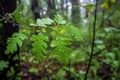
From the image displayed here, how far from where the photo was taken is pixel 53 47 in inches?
165

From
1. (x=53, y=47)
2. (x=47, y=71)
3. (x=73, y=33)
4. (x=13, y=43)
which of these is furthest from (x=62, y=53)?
(x=47, y=71)

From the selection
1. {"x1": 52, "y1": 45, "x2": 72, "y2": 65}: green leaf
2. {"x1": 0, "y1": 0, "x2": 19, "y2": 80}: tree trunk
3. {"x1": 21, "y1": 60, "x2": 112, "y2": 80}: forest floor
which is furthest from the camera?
{"x1": 21, "y1": 60, "x2": 112, "y2": 80}: forest floor

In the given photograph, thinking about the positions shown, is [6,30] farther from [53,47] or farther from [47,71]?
[47,71]

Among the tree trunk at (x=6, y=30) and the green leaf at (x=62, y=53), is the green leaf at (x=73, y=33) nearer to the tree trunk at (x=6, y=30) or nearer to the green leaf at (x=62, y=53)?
the green leaf at (x=62, y=53)

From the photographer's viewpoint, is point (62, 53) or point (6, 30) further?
point (6, 30)

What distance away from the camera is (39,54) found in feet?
5.90

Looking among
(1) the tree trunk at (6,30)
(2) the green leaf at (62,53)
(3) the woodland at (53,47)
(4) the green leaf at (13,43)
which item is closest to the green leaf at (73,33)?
(3) the woodland at (53,47)

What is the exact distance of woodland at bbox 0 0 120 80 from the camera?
71.2 inches

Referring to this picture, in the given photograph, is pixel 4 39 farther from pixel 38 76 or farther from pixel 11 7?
pixel 38 76

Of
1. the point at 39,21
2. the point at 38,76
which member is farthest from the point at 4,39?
the point at 38,76

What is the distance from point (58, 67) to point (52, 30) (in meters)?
3.09

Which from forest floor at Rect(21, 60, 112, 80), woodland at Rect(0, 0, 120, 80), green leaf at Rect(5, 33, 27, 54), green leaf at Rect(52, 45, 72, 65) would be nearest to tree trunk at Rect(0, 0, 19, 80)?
woodland at Rect(0, 0, 120, 80)

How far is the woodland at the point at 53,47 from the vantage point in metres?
1.81

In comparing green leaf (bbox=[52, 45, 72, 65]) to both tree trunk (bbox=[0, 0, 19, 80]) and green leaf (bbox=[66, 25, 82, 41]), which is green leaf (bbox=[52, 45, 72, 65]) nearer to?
green leaf (bbox=[66, 25, 82, 41])
